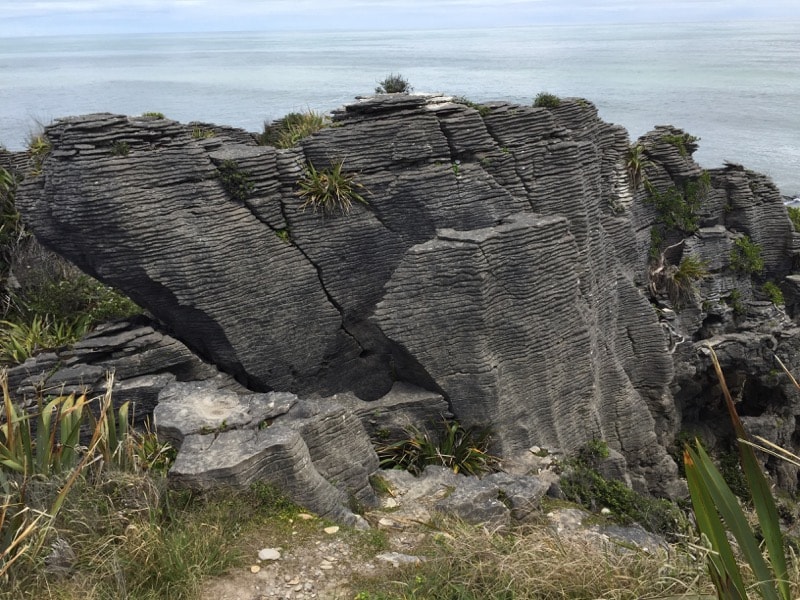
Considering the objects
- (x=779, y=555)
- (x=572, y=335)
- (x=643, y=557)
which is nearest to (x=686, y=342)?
(x=572, y=335)

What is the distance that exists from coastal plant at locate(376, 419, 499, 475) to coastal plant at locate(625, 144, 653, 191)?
820 cm

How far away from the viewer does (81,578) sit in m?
6.40

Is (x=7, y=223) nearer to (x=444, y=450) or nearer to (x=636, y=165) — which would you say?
(x=444, y=450)

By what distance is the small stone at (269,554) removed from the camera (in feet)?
23.9

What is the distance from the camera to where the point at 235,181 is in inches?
475

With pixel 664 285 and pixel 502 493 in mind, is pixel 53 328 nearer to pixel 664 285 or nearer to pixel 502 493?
pixel 502 493

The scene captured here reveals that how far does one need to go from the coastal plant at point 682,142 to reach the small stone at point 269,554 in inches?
602

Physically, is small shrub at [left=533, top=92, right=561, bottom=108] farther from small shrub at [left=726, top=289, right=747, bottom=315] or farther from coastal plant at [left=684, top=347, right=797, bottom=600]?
coastal plant at [left=684, top=347, right=797, bottom=600]

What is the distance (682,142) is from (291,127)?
33.5 feet

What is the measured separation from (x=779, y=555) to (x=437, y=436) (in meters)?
8.55

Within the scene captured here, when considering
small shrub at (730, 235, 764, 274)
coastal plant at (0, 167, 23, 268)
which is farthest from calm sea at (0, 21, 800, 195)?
small shrub at (730, 235, 764, 274)

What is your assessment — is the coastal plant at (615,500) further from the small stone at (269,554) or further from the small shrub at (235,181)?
the small shrub at (235,181)

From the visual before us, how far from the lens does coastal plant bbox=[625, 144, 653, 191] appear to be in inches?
693

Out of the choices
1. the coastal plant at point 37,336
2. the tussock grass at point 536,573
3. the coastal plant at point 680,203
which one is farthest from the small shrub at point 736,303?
the coastal plant at point 37,336
